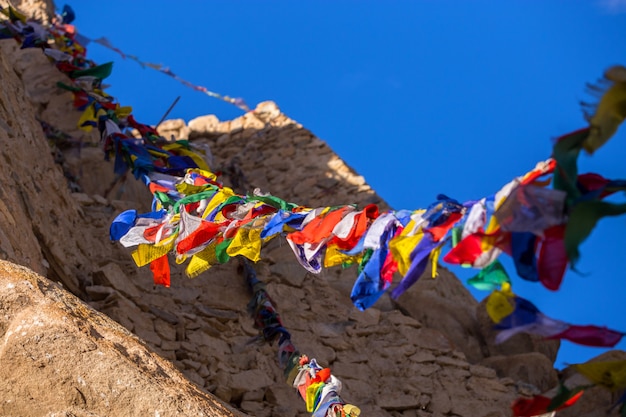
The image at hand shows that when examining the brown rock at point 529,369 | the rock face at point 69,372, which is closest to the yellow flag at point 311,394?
the rock face at point 69,372

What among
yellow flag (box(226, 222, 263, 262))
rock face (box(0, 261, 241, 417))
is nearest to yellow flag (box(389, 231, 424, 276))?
rock face (box(0, 261, 241, 417))

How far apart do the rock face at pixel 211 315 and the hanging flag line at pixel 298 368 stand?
0.50 ft

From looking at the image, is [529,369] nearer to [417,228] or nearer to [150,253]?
[150,253]

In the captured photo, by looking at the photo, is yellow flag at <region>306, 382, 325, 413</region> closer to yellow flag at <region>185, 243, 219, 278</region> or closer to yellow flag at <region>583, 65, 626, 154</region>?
yellow flag at <region>185, 243, 219, 278</region>

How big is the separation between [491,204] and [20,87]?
5.58m

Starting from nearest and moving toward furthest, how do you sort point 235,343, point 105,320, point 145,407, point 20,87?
1. point 145,407
2. point 105,320
3. point 235,343
4. point 20,87

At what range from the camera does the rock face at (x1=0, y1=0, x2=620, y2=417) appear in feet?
16.2

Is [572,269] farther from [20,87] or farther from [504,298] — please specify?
[20,87]

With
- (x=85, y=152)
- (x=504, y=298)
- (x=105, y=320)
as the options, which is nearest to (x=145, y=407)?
(x=105, y=320)

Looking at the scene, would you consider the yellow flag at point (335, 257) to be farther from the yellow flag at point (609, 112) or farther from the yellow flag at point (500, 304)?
the yellow flag at point (609, 112)

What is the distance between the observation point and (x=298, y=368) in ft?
21.7

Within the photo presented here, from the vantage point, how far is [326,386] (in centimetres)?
589

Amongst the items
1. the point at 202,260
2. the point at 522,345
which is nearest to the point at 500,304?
the point at 202,260

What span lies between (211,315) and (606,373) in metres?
4.41
